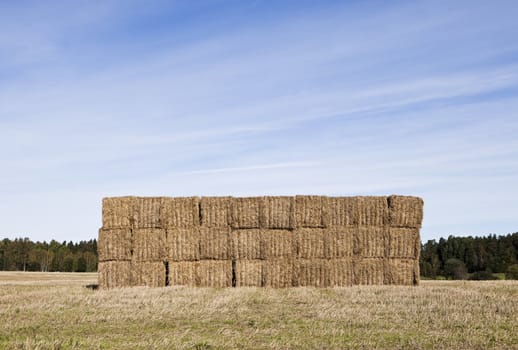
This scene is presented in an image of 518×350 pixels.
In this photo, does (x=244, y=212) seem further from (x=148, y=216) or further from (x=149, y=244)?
(x=149, y=244)

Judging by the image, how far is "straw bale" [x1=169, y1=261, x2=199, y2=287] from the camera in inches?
993

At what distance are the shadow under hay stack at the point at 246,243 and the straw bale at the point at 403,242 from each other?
0.40ft

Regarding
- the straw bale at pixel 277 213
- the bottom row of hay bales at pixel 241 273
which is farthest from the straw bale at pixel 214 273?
the straw bale at pixel 277 213

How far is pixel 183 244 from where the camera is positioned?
25.4 meters

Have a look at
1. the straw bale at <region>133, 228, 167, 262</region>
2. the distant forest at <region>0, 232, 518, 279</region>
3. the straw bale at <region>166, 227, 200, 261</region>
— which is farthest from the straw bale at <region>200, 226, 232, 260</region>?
the distant forest at <region>0, 232, 518, 279</region>

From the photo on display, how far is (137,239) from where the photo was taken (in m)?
25.5

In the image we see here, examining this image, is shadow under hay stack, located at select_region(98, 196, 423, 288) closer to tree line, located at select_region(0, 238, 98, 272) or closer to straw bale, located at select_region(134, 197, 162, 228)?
straw bale, located at select_region(134, 197, 162, 228)

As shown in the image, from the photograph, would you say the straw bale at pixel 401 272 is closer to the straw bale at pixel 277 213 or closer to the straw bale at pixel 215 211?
the straw bale at pixel 277 213

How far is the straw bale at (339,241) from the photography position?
84.2 ft

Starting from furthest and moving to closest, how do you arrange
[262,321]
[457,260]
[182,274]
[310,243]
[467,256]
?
[467,256], [457,260], [310,243], [182,274], [262,321]

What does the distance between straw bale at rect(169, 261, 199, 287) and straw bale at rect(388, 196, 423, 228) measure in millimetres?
7934

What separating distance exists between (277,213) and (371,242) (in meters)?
3.81

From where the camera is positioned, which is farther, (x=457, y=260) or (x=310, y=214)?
(x=457, y=260)

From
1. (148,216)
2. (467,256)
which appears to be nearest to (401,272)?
(148,216)
